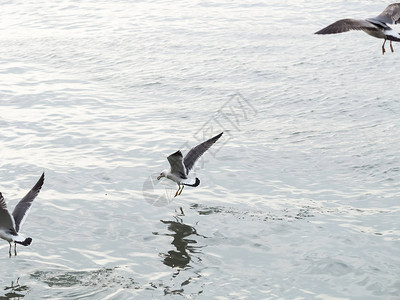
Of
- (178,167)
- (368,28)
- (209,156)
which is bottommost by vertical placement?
(209,156)

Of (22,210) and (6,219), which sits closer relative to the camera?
(6,219)

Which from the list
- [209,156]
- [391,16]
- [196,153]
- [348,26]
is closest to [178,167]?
[196,153]

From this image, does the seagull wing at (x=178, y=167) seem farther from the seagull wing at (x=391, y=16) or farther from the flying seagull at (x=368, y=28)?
the seagull wing at (x=391, y=16)

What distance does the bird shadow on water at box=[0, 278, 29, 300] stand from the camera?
959 cm

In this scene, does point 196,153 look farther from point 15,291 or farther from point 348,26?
point 15,291

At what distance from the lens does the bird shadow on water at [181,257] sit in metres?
9.76

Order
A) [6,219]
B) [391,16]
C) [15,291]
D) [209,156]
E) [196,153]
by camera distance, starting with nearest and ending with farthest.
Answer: [15,291], [6,219], [391,16], [196,153], [209,156]

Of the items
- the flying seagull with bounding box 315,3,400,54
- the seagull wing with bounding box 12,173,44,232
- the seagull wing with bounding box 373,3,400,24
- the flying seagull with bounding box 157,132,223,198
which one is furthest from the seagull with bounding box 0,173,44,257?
the seagull wing with bounding box 373,3,400,24

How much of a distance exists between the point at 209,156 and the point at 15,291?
5.79 metres

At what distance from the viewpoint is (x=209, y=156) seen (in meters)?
14.5

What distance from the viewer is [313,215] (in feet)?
38.8

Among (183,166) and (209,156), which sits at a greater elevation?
(183,166)

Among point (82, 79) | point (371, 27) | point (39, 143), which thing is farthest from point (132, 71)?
point (371, 27)

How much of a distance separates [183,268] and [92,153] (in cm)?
511
